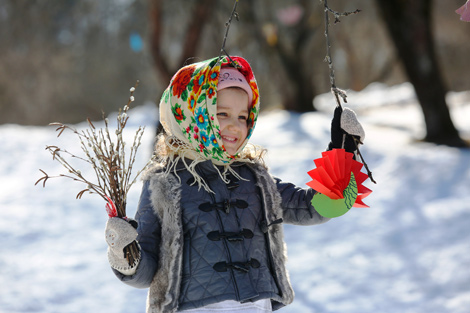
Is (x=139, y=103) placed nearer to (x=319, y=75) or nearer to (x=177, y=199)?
(x=319, y=75)

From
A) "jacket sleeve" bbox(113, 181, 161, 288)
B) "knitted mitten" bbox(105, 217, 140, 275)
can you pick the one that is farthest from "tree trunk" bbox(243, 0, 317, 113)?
"knitted mitten" bbox(105, 217, 140, 275)

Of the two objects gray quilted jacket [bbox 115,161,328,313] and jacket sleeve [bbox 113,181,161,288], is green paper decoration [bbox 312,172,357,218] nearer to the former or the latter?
gray quilted jacket [bbox 115,161,328,313]

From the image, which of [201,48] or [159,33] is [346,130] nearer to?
[159,33]

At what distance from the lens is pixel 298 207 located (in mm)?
2104

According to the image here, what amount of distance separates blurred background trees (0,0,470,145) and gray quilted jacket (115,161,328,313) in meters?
5.52

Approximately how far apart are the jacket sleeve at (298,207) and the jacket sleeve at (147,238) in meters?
0.48

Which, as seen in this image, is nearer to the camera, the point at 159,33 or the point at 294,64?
the point at 159,33

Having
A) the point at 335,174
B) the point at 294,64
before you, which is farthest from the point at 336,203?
the point at 294,64

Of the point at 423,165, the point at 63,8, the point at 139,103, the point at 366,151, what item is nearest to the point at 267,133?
the point at 366,151

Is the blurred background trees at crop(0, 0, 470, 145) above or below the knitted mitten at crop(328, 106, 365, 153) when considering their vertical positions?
above

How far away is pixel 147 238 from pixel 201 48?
12.8 m

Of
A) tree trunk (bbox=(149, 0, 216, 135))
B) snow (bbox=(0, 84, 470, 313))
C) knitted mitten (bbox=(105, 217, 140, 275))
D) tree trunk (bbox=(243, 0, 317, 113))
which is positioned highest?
tree trunk (bbox=(243, 0, 317, 113))

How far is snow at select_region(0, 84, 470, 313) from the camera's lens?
4.00m

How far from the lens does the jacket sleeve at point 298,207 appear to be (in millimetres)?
2080
